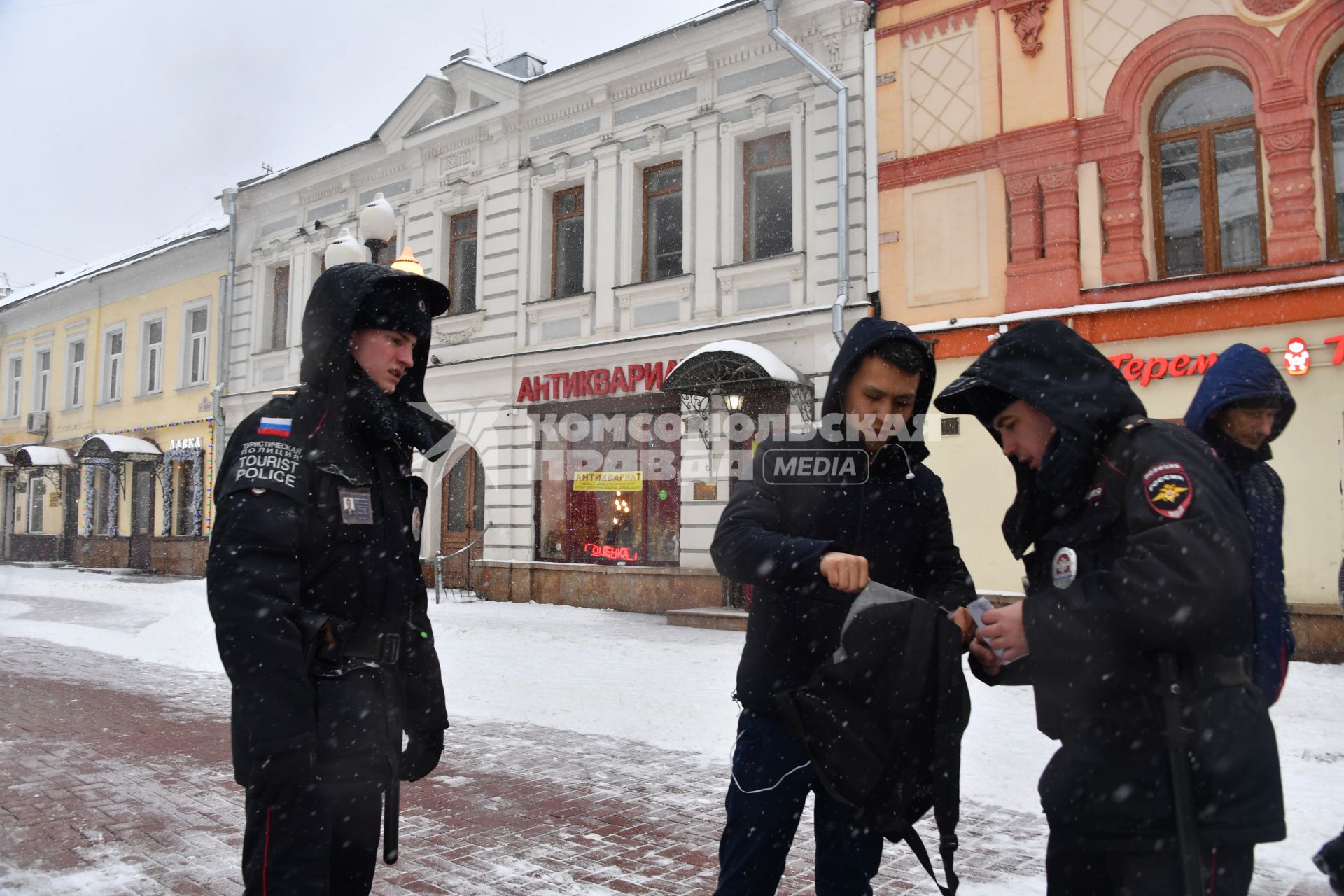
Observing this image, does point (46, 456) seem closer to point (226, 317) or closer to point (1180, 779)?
point (226, 317)

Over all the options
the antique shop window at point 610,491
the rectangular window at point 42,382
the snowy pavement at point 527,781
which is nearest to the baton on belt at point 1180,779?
the snowy pavement at point 527,781

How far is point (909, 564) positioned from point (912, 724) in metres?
0.56

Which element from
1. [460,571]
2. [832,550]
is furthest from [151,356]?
[832,550]

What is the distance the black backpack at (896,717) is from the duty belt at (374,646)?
3.55 feet

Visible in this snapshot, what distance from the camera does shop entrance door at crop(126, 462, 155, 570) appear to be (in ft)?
76.9

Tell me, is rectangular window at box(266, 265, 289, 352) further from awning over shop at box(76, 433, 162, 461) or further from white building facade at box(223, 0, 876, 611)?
awning over shop at box(76, 433, 162, 461)

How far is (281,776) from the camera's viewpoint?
201cm

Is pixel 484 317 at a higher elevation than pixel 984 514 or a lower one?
higher

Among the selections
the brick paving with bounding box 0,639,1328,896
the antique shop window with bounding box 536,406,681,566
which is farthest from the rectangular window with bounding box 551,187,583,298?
the brick paving with bounding box 0,639,1328,896

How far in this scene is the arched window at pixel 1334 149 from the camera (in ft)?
31.4

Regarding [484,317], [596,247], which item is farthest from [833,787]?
[484,317]

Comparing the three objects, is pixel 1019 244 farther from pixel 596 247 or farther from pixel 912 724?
pixel 912 724

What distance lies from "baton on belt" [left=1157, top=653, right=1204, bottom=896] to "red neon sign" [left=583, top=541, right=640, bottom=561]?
12552 millimetres

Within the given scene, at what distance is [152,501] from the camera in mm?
23484
